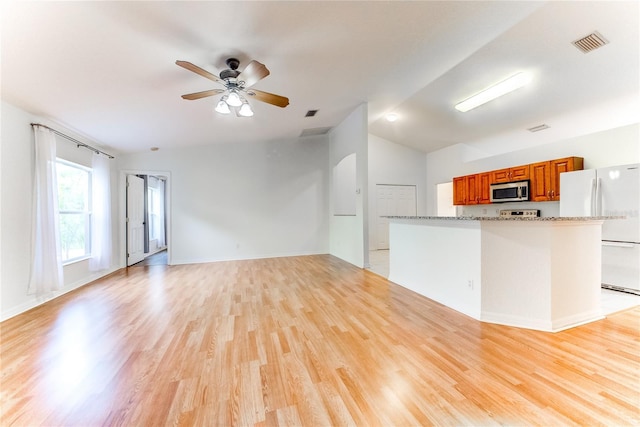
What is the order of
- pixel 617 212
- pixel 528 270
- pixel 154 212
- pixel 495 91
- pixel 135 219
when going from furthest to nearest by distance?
pixel 154 212 < pixel 135 219 < pixel 495 91 < pixel 617 212 < pixel 528 270

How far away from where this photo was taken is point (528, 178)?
4.86 meters

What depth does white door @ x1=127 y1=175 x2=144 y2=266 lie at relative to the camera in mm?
5684

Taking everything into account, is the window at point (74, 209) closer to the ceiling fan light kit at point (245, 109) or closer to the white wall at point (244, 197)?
the white wall at point (244, 197)

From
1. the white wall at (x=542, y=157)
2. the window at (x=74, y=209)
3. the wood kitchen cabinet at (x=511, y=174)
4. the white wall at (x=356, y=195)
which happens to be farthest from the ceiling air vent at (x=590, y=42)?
the window at (x=74, y=209)

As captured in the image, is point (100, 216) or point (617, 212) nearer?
point (617, 212)

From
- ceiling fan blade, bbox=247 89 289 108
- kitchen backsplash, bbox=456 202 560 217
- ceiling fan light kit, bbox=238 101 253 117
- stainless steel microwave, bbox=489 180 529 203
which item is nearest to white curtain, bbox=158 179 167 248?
ceiling fan light kit, bbox=238 101 253 117

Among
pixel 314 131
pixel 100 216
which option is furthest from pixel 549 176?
pixel 100 216

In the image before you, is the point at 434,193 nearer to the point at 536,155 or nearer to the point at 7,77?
the point at 536,155

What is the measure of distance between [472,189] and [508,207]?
2.79 ft

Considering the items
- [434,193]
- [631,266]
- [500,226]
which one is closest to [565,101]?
[631,266]

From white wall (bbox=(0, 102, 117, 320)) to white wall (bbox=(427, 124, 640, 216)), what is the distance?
8.07 meters

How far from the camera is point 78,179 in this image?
427 cm

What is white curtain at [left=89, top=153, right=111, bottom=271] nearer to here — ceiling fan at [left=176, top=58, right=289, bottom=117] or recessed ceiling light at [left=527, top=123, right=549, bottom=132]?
ceiling fan at [left=176, top=58, right=289, bottom=117]

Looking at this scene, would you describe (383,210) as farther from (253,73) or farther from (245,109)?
(253,73)
